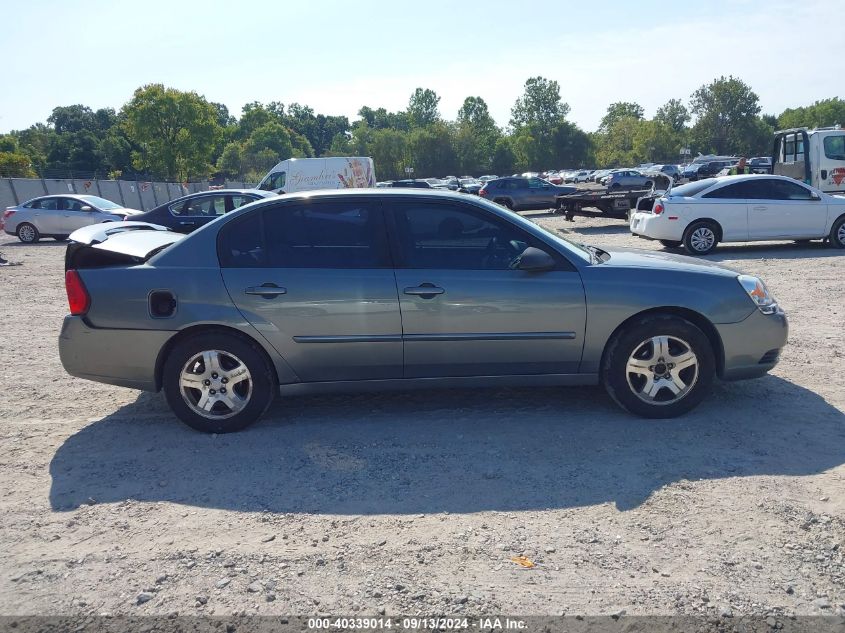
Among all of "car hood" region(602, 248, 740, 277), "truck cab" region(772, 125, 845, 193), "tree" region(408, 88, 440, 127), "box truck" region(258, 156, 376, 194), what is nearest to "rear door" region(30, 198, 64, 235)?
"box truck" region(258, 156, 376, 194)

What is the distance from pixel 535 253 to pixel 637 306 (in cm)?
80

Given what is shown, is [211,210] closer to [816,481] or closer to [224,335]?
[224,335]

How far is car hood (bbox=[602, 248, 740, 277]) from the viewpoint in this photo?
4.80 metres

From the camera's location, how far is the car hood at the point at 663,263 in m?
4.80

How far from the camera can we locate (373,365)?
4.66 meters

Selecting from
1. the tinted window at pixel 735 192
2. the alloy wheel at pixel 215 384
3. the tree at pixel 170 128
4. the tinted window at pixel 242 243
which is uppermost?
the tree at pixel 170 128

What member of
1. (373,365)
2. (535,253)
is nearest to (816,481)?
(535,253)

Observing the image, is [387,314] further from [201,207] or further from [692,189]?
[201,207]

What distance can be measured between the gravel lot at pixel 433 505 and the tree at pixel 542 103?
4026 inches

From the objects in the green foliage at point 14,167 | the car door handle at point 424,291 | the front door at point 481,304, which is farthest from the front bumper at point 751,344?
the green foliage at point 14,167

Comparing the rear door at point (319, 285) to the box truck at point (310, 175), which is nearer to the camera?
the rear door at point (319, 285)

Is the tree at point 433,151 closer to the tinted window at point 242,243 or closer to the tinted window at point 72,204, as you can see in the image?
the tinted window at point 72,204

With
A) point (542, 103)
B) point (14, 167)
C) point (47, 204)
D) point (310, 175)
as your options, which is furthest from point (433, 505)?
point (542, 103)

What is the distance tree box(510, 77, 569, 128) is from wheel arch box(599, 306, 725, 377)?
101958 mm
